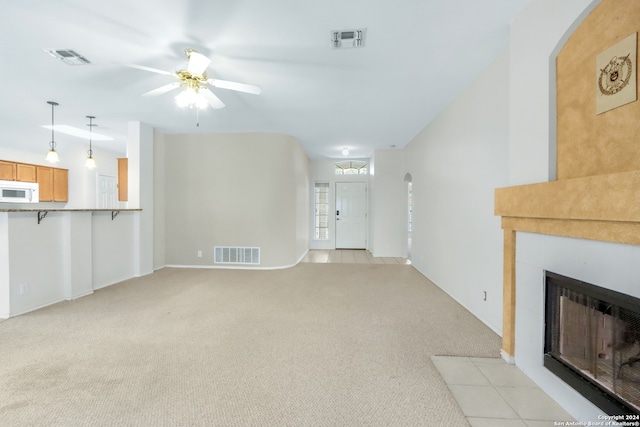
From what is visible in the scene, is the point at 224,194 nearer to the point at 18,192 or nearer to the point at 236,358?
the point at 236,358

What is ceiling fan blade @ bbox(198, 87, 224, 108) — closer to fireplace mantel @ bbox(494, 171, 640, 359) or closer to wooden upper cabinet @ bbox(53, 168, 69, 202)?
fireplace mantel @ bbox(494, 171, 640, 359)

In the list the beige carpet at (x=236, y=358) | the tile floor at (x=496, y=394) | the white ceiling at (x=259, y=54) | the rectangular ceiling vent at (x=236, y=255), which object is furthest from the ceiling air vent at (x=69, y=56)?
the tile floor at (x=496, y=394)

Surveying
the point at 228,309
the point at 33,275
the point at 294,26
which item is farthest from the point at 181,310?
the point at 294,26

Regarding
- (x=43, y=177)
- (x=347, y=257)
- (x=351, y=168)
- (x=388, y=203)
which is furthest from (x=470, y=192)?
(x=43, y=177)

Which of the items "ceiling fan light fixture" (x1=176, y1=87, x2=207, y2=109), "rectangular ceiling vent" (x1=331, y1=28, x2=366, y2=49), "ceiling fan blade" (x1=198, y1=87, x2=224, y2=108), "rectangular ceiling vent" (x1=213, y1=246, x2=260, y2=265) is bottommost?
"rectangular ceiling vent" (x1=213, y1=246, x2=260, y2=265)

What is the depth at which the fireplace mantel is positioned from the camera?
1.14m

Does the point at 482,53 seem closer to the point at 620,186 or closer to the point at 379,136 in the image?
the point at 620,186

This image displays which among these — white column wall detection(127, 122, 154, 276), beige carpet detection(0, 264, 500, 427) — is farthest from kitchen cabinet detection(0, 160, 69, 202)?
beige carpet detection(0, 264, 500, 427)

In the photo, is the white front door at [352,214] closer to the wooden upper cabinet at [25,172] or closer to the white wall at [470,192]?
the white wall at [470,192]

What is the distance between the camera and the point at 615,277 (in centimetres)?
122

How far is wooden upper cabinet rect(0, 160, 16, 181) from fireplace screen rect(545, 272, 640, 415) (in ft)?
29.6

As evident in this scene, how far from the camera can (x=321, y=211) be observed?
25.1 ft

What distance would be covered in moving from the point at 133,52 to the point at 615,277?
381 cm

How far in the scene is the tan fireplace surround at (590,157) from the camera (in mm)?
1186
